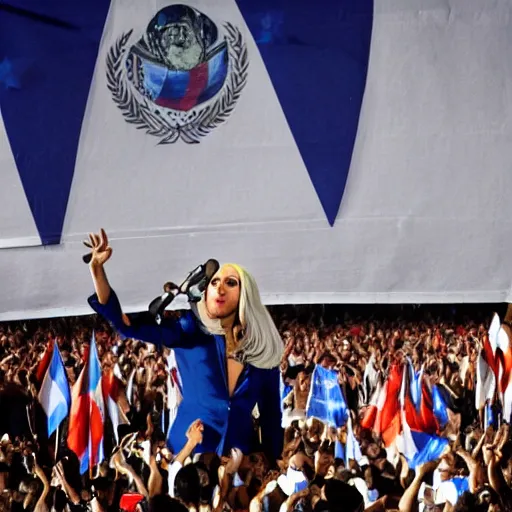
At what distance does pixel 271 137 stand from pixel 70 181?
1340mm

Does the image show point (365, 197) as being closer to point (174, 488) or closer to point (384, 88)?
point (384, 88)

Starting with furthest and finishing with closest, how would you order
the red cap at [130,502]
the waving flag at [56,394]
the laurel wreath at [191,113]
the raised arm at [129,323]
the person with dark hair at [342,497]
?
the laurel wreath at [191,113] < the waving flag at [56,394] < the raised arm at [129,323] < the red cap at [130,502] < the person with dark hair at [342,497]

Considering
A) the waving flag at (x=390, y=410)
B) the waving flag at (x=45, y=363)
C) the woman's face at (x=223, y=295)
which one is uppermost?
the woman's face at (x=223, y=295)

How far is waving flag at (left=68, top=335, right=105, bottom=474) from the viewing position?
9.19 m

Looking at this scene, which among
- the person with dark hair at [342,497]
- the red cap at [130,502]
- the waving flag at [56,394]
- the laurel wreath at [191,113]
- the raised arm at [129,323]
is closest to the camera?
the person with dark hair at [342,497]

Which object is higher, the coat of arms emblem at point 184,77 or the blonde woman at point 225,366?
the coat of arms emblem at point 184,77

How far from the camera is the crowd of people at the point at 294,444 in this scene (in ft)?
29.3

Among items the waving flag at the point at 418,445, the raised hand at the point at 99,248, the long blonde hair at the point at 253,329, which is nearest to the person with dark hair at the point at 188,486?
the long blonde hair at the point at 253,329

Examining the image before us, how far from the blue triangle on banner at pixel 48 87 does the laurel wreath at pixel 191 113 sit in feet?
0.54

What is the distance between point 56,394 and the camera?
9273 mm

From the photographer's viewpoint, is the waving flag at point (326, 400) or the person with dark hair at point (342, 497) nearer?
the person with dark hair at point (342, 497)

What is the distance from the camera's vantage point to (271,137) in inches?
368

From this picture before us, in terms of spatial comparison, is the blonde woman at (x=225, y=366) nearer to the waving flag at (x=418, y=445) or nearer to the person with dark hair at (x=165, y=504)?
the person with dark hair at (x=165, y=504)

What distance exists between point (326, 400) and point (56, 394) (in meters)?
1.73
